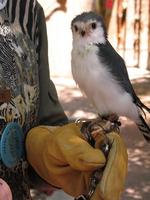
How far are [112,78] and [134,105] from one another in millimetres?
140

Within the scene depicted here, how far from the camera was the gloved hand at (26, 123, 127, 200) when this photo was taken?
3.57ft

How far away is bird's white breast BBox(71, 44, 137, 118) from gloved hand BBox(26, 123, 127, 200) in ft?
0.66

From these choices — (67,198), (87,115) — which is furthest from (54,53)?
(67,198)

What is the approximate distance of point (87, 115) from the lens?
15.8ft

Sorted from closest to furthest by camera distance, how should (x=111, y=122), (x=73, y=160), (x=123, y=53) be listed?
1. (x=73, y=160)
2. (x=111, y=122)
3. (x=123, y=53)

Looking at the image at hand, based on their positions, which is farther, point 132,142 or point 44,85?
point 132,142

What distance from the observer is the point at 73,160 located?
1.12 metres

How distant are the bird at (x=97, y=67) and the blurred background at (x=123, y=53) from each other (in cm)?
183

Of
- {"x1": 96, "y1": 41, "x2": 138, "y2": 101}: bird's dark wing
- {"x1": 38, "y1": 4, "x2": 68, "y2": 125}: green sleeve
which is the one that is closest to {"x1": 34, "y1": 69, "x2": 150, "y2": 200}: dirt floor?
{"x1": 38, "y1": 4, "x2": 68, "y2": 125}: green sleeve

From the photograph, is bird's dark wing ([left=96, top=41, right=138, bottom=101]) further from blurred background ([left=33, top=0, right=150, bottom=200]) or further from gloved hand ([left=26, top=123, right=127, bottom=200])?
blurred background ([left=33, top=0, right=150, bottom=200])

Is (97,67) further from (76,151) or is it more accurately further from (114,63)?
(76,151)

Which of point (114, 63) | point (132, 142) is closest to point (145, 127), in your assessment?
point (114, 63)

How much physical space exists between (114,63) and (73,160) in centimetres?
45

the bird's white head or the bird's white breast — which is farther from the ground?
the bird's white head
